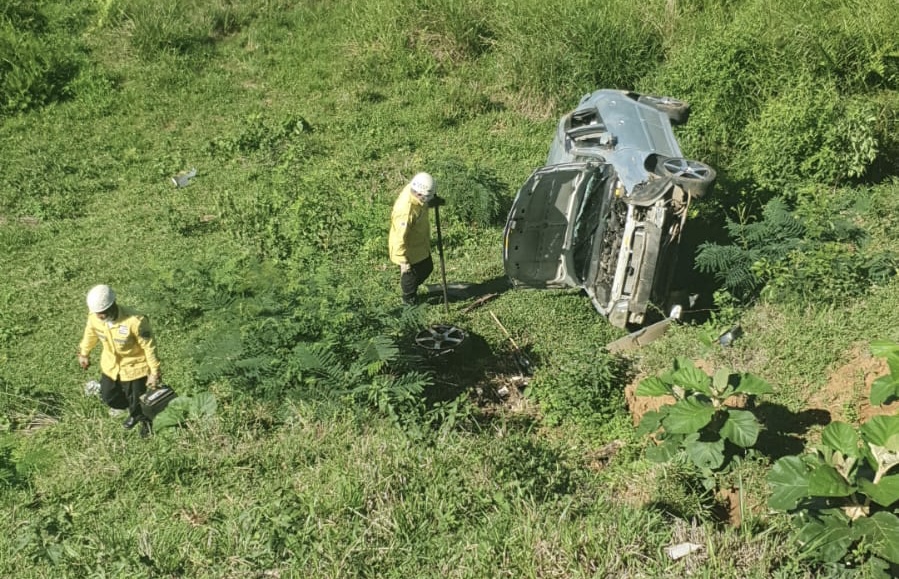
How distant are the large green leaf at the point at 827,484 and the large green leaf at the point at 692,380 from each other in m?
1.17

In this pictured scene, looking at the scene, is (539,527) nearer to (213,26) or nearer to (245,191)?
(245,191)

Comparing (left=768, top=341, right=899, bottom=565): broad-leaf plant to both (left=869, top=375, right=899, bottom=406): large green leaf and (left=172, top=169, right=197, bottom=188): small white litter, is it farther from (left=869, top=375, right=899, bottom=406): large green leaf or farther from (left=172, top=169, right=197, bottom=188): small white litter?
(left=172, top=169, right=197, bottom=188): small white litter

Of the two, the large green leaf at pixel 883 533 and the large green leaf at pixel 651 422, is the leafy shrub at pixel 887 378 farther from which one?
the large green leaf at pixel 651 422

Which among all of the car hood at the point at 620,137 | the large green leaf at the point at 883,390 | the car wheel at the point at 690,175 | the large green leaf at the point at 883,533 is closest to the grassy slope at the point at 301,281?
the large green leaf at the point at 883,533

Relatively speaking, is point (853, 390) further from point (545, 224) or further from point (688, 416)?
point (545, 224)

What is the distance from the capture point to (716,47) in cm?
1124

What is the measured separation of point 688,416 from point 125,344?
15.6ft

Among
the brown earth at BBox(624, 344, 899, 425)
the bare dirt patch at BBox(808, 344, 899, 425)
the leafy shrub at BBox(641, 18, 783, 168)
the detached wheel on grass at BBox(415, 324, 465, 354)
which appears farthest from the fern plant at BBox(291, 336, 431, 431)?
the leafy shrub at BBox(641, 18, 783, 168)

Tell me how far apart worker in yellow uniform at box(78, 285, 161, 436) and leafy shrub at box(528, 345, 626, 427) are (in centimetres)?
353

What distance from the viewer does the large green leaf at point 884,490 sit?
449cm

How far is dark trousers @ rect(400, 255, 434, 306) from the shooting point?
9.05 meters

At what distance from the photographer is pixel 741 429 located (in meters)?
5.62

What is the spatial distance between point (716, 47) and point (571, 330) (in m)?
5.16

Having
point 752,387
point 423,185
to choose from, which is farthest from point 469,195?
point 752,387
